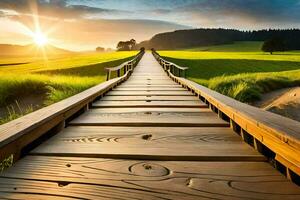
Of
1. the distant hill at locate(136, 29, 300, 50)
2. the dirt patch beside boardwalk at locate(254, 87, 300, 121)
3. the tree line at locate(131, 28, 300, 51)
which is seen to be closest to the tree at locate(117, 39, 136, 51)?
the tree line at locate(131, 28, 300, 51)

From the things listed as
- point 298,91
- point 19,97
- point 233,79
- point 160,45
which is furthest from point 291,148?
point 160,45

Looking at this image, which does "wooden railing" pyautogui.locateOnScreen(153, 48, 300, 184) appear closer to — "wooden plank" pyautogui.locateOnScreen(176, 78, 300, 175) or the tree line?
"wooden plank" pyautogui.locateOnScreen(176, 78, 300, 175)

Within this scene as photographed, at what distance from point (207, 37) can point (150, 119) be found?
463 ft

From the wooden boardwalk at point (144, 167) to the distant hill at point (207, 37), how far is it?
107m

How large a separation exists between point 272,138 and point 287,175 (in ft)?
0.82

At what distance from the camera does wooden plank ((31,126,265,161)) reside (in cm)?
223

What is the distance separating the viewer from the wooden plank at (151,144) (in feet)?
7.32

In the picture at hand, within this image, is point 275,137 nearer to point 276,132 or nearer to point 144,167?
point 276,132

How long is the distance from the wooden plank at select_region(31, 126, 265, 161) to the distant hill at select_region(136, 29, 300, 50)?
106 meters

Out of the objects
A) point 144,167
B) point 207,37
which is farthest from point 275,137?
point 207,37

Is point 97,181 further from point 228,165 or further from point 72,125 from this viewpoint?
point 72,125

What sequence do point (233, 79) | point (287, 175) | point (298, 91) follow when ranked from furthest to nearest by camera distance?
point (233, 79), point (298, 91), point (287, 175)

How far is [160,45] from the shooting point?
156m

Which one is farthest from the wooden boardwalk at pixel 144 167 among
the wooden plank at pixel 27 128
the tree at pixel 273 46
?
the tree at pixel 273 46
